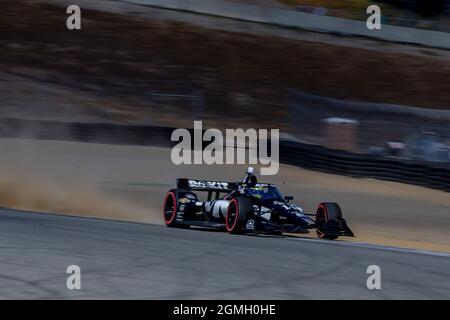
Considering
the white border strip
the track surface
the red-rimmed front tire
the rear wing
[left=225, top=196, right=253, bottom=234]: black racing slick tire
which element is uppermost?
the white border strip

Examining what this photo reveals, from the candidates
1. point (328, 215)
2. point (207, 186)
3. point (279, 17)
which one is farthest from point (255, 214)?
point (279, 17)

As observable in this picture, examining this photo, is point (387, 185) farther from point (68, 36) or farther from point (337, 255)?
point (68, 36)

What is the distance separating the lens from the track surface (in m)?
7.94

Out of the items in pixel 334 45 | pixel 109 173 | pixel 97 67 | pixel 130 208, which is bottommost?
pixel 130 208

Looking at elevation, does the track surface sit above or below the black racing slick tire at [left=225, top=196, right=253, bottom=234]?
below

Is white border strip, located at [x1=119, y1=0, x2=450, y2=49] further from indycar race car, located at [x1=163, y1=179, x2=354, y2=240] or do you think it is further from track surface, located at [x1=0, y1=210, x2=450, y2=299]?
track surface, located at [x1=0, y1=210, x2=450, y2=299]

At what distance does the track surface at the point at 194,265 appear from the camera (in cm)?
794

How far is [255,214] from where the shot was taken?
43.1 feet

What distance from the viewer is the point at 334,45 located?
3659 cm

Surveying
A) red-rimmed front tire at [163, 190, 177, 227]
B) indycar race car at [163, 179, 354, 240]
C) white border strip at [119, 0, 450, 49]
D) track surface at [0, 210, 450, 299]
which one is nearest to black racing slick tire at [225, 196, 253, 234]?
indycar race car at [163, 179, 354, 240]

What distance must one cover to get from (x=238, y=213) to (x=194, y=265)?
11.8 ft

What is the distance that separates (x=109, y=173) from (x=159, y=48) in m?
13.7

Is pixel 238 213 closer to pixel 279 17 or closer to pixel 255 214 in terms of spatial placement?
pixel 255 214

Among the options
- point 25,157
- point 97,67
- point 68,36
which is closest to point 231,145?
point 25,157
